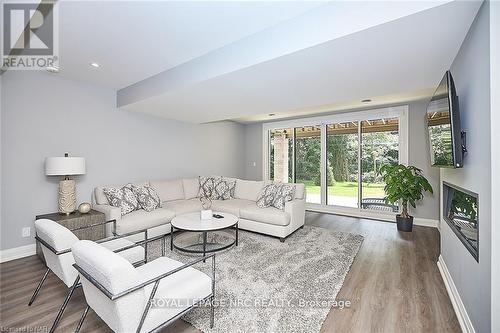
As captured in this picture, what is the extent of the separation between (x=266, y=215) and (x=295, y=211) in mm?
520

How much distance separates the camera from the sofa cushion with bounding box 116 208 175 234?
312cm

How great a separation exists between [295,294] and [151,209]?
262cm

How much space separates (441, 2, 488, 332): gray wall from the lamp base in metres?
4.40

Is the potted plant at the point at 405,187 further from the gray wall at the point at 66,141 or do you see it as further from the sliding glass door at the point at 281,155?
the gray wall at the point at 66,141

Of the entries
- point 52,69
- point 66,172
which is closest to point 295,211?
point 66,172

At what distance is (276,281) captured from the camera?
2354 millimetres

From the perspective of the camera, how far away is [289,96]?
10.5 ft

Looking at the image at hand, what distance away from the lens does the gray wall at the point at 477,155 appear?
1377mm

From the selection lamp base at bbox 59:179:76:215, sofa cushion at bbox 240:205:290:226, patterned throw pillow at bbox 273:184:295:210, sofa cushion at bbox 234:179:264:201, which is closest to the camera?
lamp base at bbox 59:179:76:215

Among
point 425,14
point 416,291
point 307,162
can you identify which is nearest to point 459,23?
point 425,14

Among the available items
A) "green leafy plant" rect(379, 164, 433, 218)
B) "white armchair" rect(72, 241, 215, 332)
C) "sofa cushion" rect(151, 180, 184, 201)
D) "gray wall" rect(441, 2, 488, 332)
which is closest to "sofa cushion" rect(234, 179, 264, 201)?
"sofa cushion" rect(151, 180, 184, 201)

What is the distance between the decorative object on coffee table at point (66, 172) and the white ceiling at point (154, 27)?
1265 mm

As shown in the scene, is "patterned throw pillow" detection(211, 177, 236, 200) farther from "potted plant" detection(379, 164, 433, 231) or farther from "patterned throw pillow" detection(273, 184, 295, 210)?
"potted plant" detection(379, 164, 433, 231)

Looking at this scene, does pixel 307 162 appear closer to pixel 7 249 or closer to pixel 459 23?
pixel 459 23
